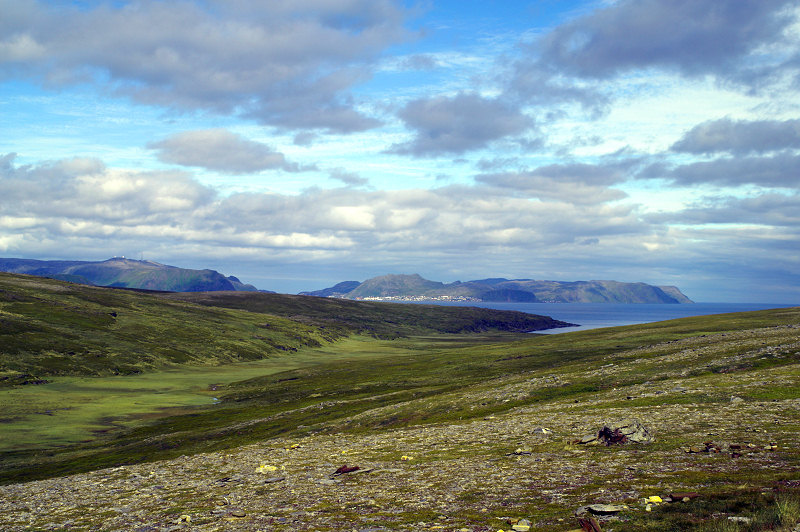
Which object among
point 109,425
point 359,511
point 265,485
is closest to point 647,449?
point 359,511

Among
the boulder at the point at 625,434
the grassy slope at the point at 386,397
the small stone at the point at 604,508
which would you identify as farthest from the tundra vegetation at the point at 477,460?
the grassy slope at the point at 386,397

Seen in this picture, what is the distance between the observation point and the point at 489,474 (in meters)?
28.3

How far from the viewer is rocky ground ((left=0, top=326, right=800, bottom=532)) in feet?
67.9

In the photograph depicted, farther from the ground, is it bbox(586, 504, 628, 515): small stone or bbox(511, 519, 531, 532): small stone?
bbox(586, 504, 628, 515): small stone

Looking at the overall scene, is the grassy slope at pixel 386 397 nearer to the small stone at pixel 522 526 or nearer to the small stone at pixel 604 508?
the small stone at pixel 604 508

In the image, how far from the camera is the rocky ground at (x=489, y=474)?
67.9ft

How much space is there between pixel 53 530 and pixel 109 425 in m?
88.2

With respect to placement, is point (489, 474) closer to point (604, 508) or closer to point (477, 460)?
point (477, 460)

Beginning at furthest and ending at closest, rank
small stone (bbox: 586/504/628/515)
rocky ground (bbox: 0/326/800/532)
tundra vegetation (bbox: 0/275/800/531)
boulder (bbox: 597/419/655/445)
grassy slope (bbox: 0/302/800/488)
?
grassy slope (bbox: 0/302/800/488), boulder (bbox: 597/419/655/445), rocky ground (bbox: 0/326/800/532), tundra vegetation (bbox: 0/275/800/531), small stone (bbox: 586/504/628/515)

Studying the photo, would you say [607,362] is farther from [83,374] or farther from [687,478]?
[83,374]

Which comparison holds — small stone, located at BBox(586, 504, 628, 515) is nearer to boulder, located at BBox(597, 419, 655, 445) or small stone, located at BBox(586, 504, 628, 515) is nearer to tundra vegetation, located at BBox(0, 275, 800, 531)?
tundra vegetation, located at BBox(0, 275, 800, 531)

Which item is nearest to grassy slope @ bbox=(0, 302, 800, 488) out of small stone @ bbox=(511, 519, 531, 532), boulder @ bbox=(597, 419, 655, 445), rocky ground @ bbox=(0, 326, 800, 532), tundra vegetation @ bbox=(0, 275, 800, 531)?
tundra vegetation @ bbox=(0, 275, 800, 531)

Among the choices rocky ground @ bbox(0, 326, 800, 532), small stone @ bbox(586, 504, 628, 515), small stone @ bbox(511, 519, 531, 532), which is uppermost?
small stone @ bbox(586, 504, 628, 515)

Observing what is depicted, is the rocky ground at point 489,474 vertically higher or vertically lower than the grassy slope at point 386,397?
higher
